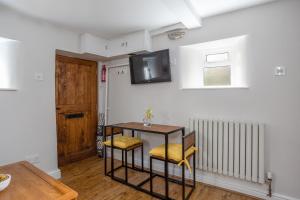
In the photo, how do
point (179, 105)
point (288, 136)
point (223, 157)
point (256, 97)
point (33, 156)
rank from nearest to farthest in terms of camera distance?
point (288, 136)
point (256, 97)
point (223, 157)
point (33, 156)
point (179, 105)

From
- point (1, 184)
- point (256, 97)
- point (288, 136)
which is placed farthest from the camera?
point (256, 97)

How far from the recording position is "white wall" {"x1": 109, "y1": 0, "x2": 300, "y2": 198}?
1.94 m

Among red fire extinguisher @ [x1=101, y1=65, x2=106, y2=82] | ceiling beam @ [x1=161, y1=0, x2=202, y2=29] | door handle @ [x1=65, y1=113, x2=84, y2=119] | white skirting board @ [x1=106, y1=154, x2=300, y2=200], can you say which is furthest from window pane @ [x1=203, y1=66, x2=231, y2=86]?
door handle @ [x1=65, y1=113, x2=84, y2=119]

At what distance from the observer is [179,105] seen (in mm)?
2717

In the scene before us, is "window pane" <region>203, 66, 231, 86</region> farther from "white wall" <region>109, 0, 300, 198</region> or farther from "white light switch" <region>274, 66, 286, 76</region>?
"white light switch" <region>274, 66, 286, 76</region>

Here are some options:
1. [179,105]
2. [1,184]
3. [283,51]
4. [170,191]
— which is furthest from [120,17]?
[170,191]

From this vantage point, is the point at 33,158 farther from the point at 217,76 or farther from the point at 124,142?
the point at 217,76

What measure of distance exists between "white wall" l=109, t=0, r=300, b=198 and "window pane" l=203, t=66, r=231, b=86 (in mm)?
216

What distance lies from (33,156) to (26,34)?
1661 mm

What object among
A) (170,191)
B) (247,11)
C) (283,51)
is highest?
(247,11)

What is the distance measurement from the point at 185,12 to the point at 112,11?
905mm

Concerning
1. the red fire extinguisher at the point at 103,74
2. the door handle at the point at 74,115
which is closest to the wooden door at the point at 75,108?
the door handle at the point at 74,115

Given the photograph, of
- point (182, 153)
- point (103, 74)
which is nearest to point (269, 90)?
point (182, 153)

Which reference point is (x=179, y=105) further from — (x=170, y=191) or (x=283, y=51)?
(x=283, y=51)
